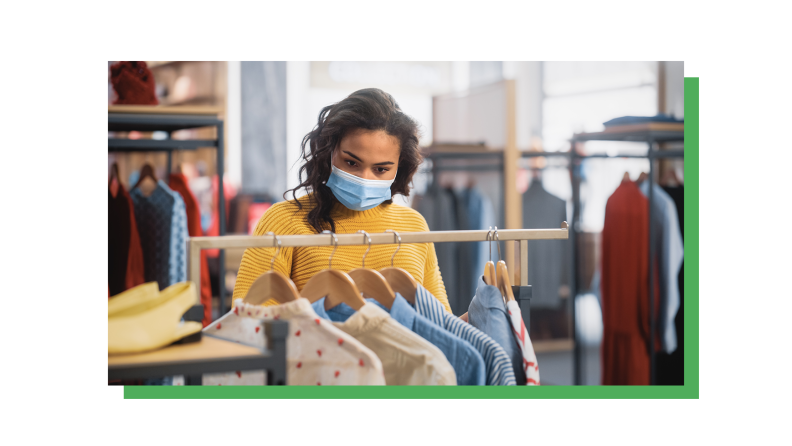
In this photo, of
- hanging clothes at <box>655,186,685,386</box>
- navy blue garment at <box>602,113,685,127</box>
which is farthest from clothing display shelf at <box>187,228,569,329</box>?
hanging clothes at <box>655,186,685,386</box>

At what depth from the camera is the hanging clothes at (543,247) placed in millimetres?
3676

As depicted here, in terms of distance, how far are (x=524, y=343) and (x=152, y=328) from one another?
772mm

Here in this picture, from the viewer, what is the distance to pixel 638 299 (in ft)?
9.55

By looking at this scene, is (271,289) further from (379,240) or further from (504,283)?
(504,283)

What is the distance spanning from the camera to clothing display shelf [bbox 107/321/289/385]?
114 centimetres

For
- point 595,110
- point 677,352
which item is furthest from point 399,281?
point 595,110

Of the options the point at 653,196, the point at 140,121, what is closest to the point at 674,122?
the point at 653,196

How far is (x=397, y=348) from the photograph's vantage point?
1341mm

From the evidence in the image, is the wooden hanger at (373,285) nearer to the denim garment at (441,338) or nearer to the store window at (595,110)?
the denim garment at (441,338)

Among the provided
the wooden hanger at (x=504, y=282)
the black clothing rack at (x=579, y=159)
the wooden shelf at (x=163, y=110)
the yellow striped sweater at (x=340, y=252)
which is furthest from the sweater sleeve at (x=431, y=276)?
the wooden shelf at (x=163, y=110)

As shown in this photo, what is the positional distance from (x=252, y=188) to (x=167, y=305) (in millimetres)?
4195

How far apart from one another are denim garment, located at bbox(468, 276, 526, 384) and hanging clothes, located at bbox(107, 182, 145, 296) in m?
1.60

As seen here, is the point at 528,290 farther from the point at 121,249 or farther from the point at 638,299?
the point at 121,249

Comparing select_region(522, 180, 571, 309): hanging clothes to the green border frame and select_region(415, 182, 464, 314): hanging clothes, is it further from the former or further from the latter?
the green border frame
